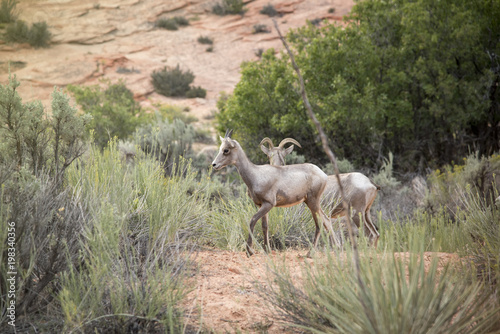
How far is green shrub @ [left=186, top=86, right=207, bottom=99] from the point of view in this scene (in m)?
27.5

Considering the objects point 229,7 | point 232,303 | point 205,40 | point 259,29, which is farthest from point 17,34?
point 232,303

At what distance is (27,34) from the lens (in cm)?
2898

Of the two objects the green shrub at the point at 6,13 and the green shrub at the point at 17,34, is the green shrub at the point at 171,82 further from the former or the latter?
the green shrub at the point at 6,13

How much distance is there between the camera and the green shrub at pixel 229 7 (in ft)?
120

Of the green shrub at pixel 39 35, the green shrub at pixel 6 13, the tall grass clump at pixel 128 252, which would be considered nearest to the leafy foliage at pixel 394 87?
the tall grass clump at pixel 128 252

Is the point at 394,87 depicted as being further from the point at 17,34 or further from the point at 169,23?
the point at 17,34

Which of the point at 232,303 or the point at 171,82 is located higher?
the point at 232,303

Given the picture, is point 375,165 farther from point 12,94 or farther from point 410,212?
point 12,94

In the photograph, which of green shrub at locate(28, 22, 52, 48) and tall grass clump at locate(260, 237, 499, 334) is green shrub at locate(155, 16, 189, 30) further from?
tall grass clump at locate(260, 237, 499, 334)

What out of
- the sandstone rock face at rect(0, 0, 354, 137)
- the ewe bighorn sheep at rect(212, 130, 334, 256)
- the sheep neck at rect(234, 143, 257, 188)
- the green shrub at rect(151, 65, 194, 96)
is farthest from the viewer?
the green shrub at rect(151, 65, 194, 96)

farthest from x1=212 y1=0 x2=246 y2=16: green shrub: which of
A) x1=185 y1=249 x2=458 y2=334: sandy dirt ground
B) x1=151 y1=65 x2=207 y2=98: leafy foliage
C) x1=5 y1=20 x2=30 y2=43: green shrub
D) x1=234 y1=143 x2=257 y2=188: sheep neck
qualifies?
Answer: x1=185 y1=249 x2=458 y2=334: sandy dirt ground

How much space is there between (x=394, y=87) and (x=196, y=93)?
50.8ft

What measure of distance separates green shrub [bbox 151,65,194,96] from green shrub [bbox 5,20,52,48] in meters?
8.05

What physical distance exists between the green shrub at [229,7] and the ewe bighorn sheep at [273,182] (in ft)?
109
